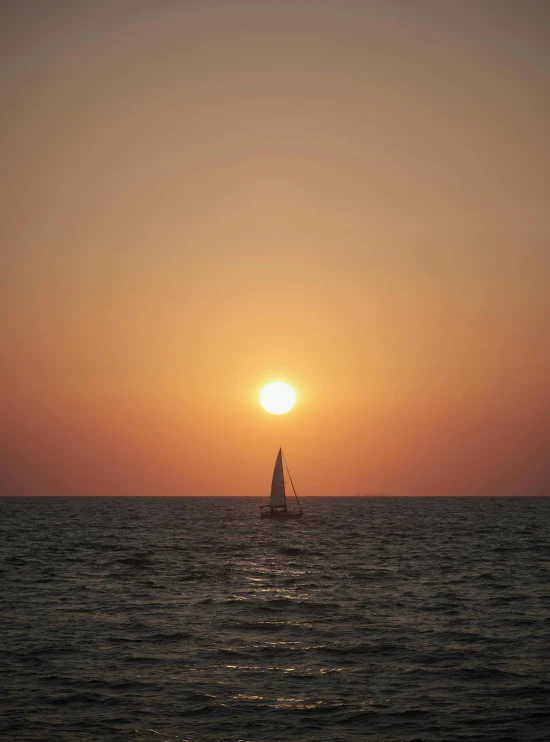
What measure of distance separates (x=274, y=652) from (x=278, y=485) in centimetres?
9772

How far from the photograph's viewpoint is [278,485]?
411ft

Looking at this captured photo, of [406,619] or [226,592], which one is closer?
[406,619]

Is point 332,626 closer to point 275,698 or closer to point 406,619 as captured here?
point 406,619

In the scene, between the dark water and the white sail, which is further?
the white sail

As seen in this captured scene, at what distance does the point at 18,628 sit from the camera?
31531mm

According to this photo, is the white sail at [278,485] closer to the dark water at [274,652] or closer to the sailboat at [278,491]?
the sailboat at [278,491]

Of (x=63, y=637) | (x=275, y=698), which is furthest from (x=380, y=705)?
(x=63, y=637)

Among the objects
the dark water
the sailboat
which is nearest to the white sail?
the sailboat

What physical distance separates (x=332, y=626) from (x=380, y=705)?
11205mm

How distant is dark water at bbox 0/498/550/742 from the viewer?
2016cm

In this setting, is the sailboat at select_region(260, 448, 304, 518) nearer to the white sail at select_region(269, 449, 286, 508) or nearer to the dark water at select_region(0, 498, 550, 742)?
the white sail at select_region(269, 449, 286, 508)

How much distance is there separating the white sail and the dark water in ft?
212

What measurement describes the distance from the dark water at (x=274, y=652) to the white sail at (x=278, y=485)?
64.5 m

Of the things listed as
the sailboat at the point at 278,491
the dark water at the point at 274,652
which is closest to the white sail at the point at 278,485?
the sailboat at the point at 278,491
